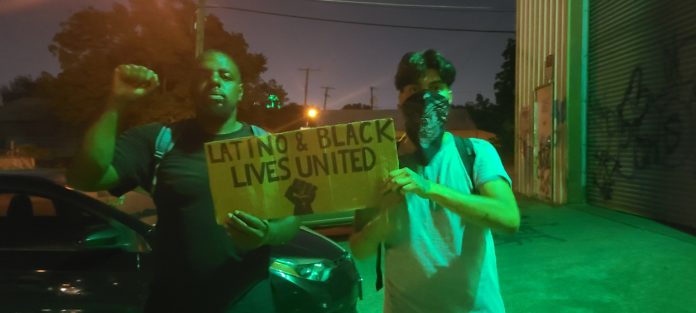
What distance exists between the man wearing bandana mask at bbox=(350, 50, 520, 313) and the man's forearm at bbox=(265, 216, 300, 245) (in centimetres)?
24

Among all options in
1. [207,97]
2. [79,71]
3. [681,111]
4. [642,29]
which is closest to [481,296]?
[207,97]

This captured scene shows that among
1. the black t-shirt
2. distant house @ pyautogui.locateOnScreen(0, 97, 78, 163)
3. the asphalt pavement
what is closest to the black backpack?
the black t-shirt

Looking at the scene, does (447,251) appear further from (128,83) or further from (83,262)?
(83,262)

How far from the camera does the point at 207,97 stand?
2.11 m

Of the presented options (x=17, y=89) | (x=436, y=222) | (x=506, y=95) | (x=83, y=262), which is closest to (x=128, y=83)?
(x=436, y=222)

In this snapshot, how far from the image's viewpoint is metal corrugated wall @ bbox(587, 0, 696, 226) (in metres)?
8.83

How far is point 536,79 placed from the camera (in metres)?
13.8

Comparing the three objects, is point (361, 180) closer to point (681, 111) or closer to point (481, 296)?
point (481, 296)

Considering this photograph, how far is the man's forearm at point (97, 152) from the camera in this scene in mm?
2020

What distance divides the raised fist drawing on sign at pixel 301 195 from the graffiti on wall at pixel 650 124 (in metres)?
8.33

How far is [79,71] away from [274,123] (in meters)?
10.6

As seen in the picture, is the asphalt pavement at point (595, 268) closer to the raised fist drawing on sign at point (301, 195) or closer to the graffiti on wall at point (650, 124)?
the graffiti on wall at point (650, 124)

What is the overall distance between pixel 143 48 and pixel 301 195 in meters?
24.7

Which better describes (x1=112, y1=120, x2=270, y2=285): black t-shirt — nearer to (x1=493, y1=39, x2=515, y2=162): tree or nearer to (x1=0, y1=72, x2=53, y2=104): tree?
(x1=493, y1=39, x2=515, y2=162): tree
